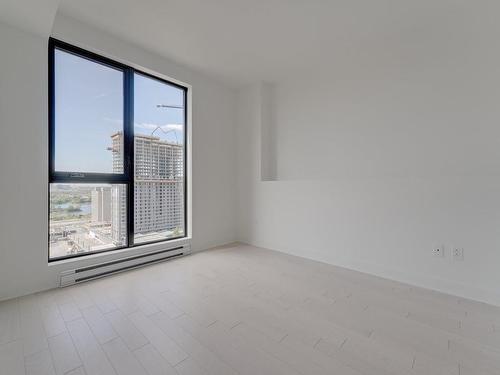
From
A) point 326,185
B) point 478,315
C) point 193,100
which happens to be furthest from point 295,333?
point 193,100

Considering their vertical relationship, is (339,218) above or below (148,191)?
below

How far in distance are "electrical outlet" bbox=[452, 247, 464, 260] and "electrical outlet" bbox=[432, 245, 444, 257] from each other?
94mm

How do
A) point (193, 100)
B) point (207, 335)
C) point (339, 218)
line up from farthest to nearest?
point (193, 100) < point (339, 218) < point (207, 335)

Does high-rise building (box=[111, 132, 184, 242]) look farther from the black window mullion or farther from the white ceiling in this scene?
the white ceiling

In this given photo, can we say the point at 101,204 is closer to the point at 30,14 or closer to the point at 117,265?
the point at 117,265

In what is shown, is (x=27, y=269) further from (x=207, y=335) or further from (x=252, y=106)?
(x=252, y=106)

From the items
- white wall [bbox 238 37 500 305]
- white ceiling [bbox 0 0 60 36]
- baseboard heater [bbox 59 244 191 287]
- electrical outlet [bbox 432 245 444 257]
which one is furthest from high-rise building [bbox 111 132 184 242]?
electrical outlet [bbox 432 245 444 257]

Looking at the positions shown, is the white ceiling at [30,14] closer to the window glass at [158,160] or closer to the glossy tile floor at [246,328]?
the window glass at [158,160]

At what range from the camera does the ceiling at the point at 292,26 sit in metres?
2.26

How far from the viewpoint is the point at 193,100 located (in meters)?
3.68

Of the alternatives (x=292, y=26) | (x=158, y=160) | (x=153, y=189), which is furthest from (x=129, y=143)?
(x=292, y=26)

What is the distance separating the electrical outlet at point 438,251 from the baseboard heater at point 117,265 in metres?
3.10

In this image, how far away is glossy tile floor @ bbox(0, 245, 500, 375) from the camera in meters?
1.42

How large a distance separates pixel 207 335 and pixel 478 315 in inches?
88.9
